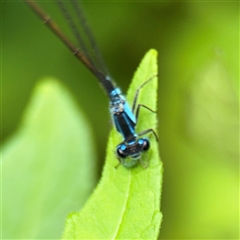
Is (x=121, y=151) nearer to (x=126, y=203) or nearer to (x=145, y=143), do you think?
(x=145, y=143)

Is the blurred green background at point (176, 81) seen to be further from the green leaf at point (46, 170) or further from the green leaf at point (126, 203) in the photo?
the green leaf at point (126, 203)

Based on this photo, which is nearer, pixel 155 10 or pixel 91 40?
pixel 91 40

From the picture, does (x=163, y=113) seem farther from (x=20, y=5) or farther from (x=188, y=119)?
(x=20, y=5)

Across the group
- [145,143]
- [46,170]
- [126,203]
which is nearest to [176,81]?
[145,143]

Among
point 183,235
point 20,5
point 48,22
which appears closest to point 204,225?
point 183,235

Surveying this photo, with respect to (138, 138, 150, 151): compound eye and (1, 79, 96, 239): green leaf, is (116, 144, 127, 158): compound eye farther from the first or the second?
(1, 79, 96, 239): green leaf
